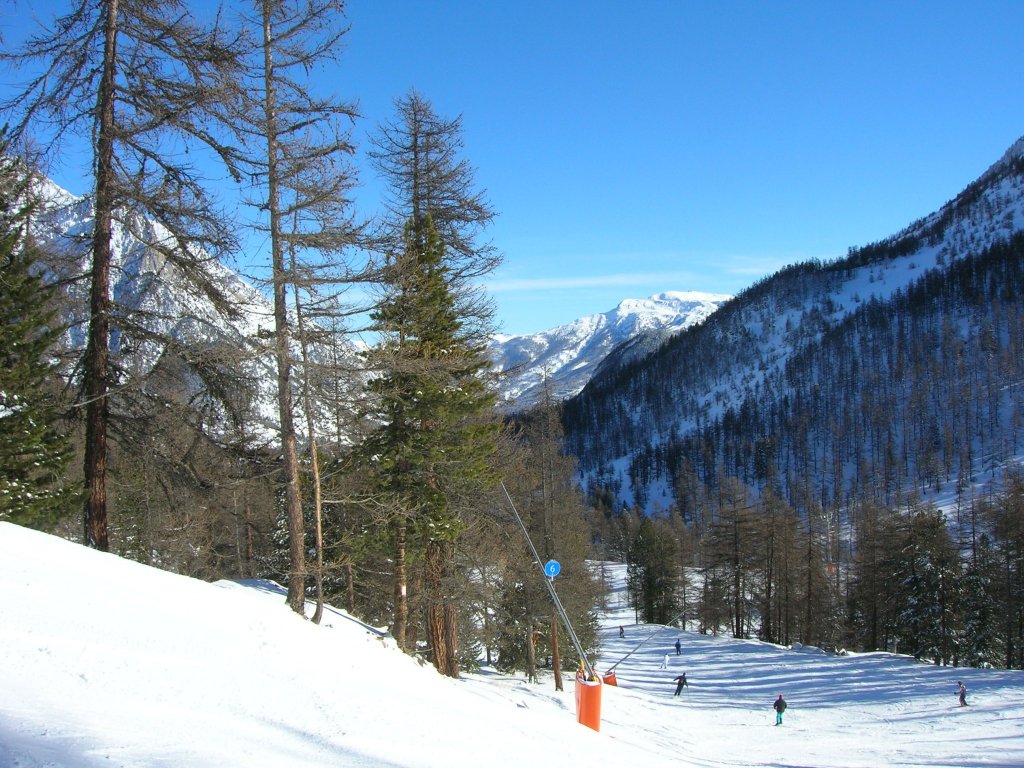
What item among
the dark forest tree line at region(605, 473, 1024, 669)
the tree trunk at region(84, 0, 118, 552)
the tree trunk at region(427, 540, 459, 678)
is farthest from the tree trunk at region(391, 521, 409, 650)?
the dark forest tree line at region(605, 473, 1024, 669)

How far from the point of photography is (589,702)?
417 inches

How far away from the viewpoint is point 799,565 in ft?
168

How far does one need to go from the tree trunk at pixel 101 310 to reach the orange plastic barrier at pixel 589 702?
8.03 meters

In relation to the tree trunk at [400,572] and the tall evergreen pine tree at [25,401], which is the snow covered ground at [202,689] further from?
the tall evergreen pine tree at [25,401]

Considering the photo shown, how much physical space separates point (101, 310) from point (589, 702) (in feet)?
33.1

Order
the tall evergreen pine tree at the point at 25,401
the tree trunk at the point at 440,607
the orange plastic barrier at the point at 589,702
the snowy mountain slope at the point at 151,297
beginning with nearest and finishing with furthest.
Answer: the snowy mountain slope at the point at 151,297 < the orange plastic barrier at the point at 589,702 < the tall evergreen pine tree at the point at 25,401 < the tree trunk at the point at 440,607

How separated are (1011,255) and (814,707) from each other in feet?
723

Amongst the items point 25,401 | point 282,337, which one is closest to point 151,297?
point 282,337

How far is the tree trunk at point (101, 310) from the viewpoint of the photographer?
9344 mm

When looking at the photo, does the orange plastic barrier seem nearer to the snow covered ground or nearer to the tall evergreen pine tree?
the snow covered ground

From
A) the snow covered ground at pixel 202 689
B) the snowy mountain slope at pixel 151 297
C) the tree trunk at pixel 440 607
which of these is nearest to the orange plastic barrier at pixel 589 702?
the snow covered ground at pixel 202 689

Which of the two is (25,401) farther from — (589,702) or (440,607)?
(589,702)

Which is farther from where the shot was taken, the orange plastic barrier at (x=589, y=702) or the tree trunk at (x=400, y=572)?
the tree trunk at (x=400, y=572)

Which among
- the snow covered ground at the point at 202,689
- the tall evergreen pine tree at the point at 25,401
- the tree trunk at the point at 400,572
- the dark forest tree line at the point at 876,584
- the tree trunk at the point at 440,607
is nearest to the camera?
the snow covered ground at the point at 202,689
